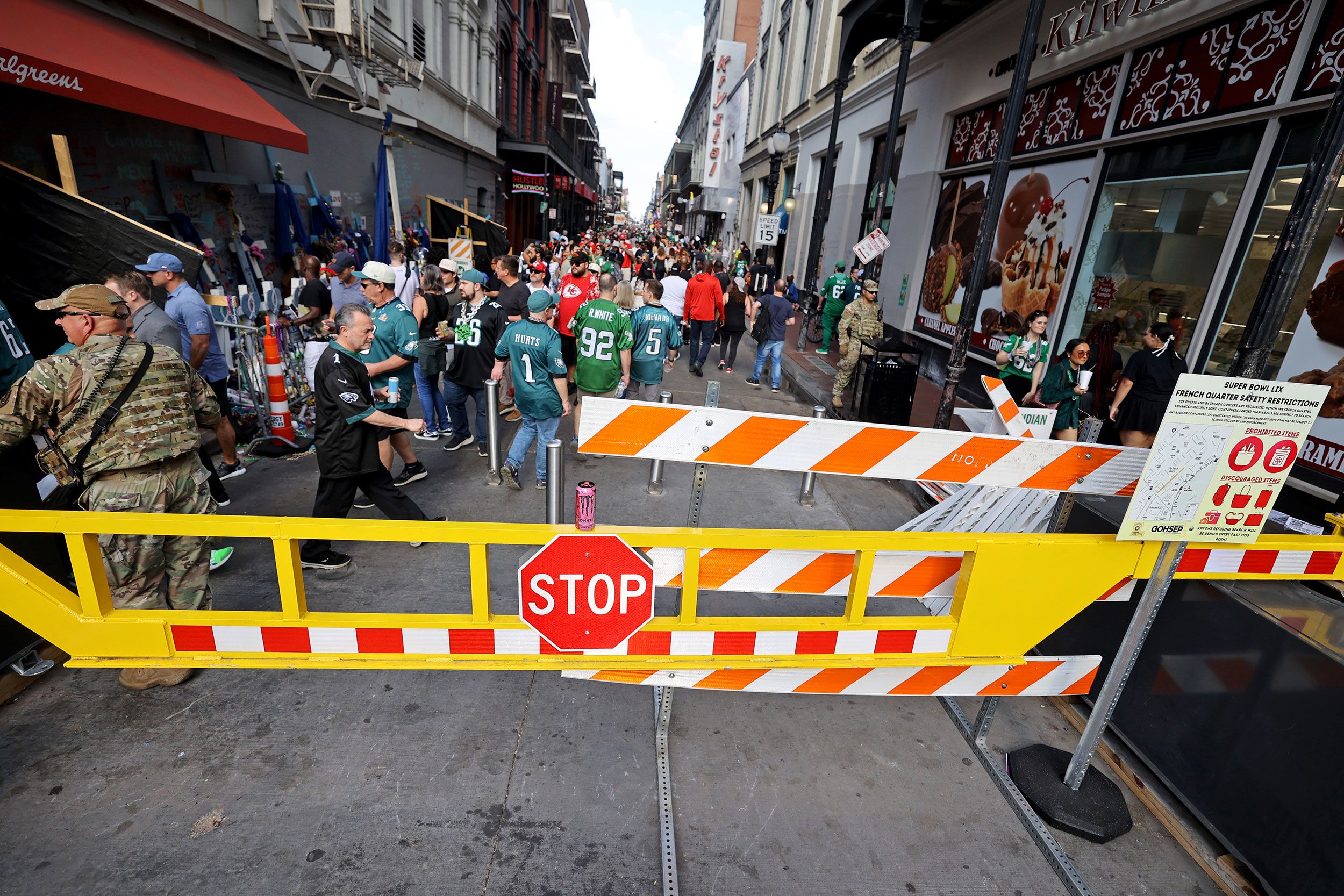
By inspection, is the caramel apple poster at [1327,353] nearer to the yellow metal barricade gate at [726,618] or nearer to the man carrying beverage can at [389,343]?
the yellow metal barricade gate at [726,618]

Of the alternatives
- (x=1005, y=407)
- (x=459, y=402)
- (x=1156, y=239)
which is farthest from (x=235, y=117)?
(x=1156, y=239)

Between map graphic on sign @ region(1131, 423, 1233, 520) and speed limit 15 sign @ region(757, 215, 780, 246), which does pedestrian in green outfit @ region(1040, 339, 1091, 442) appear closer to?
map graphic on sign @ region(1131, 423, 1233, 520)

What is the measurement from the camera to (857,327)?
996cm

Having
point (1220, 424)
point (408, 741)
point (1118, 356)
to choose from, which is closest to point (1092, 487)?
point (1220, 424)

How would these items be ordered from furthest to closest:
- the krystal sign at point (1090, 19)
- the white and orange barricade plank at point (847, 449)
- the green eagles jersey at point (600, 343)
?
the krystal sign at point (1090, 19) → the green eagles jersey at point (600, 343) → the white and orange barricade plank at point (847, 449)

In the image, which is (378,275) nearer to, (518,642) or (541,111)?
(518,642)

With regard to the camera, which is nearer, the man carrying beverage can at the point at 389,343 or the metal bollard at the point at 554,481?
the metal bollard at the point at 554,481

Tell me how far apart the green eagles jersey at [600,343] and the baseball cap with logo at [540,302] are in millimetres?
640

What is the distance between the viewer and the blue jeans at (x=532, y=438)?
6.17 meters

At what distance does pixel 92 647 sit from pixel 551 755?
1.99 meters

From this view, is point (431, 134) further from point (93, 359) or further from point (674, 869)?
point (674, 869)

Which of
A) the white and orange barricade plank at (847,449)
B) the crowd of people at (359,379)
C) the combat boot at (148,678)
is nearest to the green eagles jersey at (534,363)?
the crowd of people at (359,379)

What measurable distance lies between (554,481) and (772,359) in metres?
10.4

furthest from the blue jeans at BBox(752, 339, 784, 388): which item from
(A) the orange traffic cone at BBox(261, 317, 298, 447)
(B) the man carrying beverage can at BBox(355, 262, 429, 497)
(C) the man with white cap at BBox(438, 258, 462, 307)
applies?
(A) the orange traffic cone at BBox(261, 317, 298, 447)
